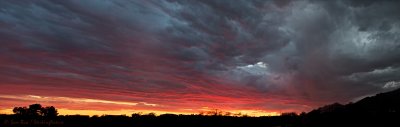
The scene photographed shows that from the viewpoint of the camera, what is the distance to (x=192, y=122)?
4694 centimetres

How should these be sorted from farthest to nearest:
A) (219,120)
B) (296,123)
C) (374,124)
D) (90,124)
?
(219,120)
(90,124)
(296,123)
(374,124)

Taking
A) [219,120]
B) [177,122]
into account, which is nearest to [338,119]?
[219,120]

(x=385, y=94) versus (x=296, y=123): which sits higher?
(x=385, y=94)

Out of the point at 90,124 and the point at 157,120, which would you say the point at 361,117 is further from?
the point at 90,124

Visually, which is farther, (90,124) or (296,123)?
(90,124)

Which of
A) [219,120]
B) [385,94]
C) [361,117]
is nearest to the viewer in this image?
[361,117]

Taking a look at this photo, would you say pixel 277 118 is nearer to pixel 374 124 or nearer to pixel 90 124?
pixel 374 124

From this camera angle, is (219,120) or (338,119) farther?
(219,120)

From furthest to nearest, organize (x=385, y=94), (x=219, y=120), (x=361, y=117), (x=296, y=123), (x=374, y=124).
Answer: (x=385, y=94) < (x=219, y=120) < (x=296, y=123) < (x=361, y=117) < (x=374, y=124)

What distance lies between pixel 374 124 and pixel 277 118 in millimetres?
13605

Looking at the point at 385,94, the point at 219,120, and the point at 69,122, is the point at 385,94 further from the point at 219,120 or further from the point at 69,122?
the point at 69,122

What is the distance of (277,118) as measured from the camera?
154 ft

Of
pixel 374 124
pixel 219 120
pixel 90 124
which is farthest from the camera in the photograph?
pixel 219 120

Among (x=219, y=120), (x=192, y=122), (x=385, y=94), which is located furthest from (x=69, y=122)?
(x=385, y=94)
